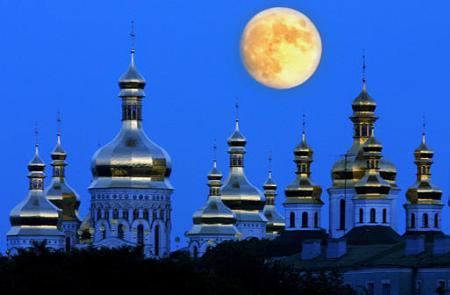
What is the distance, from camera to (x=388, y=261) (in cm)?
9412

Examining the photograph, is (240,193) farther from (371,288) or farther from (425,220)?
(371,288)

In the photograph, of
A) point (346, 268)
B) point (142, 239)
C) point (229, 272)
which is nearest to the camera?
point (229, 272)

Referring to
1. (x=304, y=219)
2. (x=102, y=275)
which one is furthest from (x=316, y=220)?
A: (x=102, y=275)

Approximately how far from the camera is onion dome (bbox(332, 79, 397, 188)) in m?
121

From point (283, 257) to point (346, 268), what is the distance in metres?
14.7

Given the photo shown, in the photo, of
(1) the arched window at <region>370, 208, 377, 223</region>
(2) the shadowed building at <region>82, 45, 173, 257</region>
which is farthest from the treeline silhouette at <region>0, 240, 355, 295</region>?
(2) the shadowed building at <region>82, 45, 173, 257</region>

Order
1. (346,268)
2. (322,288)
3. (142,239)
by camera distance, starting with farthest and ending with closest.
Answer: (142,239) → (346,268) → (322,288)

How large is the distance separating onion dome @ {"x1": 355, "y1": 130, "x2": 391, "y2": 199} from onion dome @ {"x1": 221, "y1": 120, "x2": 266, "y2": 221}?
1757 centimetres

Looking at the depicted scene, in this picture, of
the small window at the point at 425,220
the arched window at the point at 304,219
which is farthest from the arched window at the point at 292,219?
the small window at the point at 425,220

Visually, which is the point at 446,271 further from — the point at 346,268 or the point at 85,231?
the point at 85,231

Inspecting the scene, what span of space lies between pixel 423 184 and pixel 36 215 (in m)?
16.0

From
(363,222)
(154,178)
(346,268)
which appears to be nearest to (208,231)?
(154,178)

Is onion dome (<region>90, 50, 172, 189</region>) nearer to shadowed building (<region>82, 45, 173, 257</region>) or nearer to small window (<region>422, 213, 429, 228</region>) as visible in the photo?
shadowed building (<region>82, 45, 173, 257</region>)

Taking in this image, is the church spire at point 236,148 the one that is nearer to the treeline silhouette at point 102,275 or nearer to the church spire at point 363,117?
the church spire at point 363,117
